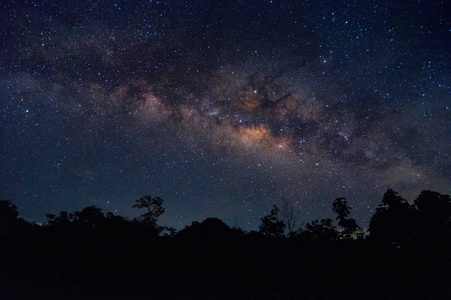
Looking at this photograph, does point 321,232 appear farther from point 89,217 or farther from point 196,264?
point 89,217

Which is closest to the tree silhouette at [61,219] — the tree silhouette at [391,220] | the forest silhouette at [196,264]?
the forest silhouette at [196,264]

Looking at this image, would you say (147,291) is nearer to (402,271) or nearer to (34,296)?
(34,296)

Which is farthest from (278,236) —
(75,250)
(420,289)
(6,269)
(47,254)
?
(6,269)

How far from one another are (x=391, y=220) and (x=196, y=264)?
1912 centimetres

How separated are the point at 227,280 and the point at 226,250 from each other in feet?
6.38

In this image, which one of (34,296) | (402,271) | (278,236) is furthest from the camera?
(278,236)

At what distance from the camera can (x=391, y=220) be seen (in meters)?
23.1

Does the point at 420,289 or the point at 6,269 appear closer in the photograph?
the point at 6,269

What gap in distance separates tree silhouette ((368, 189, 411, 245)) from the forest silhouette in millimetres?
2670

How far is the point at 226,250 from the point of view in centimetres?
1593

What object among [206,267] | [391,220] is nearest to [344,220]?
[391,220]

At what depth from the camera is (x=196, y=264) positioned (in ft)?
52.4

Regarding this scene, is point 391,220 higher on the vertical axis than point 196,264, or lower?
higher

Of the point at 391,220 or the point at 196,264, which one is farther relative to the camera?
the point at 391,220
